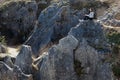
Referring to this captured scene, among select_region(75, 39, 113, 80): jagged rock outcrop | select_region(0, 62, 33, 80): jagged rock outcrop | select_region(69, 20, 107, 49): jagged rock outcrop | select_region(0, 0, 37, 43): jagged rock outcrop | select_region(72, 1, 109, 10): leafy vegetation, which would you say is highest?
select_region(69, 20, 107, 49): jagged rock outcrop

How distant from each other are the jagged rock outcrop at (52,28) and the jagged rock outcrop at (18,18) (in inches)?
307

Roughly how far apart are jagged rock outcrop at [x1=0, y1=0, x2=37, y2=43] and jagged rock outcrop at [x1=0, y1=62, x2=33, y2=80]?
66.1 feet

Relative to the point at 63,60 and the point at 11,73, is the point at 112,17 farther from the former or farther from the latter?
the point at 11,73

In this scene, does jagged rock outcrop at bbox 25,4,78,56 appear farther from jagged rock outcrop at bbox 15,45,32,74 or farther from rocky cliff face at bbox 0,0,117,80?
jagged rock outcrop at bbox 15,45,32,74

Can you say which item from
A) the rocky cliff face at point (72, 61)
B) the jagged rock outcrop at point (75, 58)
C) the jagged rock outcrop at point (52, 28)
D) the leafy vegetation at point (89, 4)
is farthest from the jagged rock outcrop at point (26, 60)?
the leafy vegetation at point (89, 4)

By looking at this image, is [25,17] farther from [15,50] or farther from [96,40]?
[96,40]

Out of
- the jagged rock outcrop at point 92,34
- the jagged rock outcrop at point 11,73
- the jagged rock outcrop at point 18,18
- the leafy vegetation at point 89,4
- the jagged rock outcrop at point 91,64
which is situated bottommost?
the jagged rock outcrop at point 18,18

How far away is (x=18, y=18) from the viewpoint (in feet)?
191

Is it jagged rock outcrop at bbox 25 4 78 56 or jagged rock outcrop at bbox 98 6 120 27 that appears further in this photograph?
jagged rock outcrop at bbox 98 6 120 27

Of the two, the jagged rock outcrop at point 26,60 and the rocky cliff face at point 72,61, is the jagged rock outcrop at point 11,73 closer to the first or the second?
the rocky cliff face at point 72,61

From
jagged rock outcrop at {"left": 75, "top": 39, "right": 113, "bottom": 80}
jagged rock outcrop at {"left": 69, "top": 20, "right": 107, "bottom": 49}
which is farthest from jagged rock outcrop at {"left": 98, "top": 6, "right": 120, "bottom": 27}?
jagged rock outcrop at {"left": 75, "top": 39, "right": 113, "bottom": 80}

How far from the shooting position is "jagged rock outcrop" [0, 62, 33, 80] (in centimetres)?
3512

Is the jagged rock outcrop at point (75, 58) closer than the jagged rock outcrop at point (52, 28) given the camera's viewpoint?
Yes

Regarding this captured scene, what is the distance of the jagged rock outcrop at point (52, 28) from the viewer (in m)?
45.5
